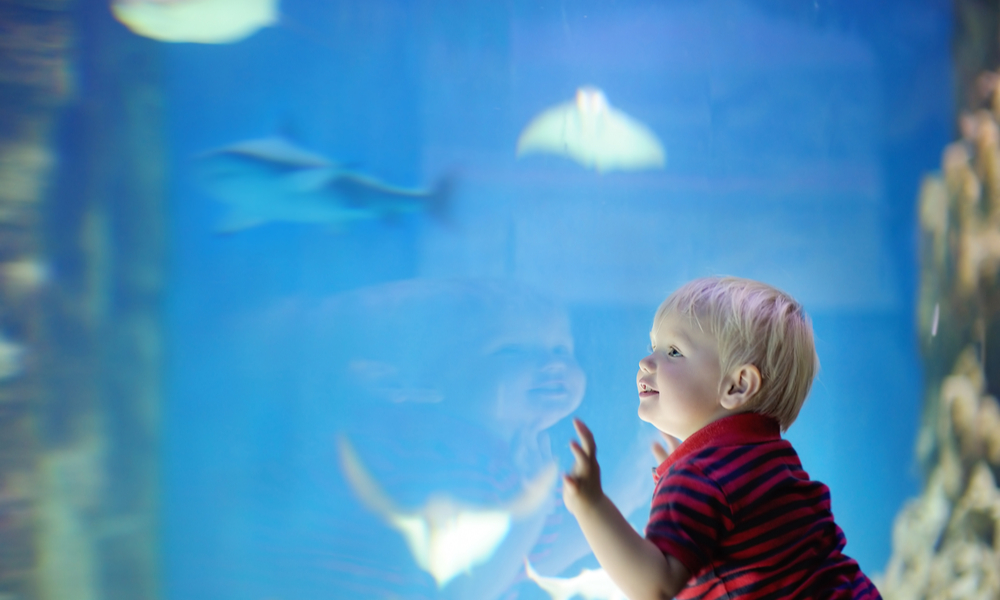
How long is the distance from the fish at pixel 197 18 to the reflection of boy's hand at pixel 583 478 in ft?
6.69

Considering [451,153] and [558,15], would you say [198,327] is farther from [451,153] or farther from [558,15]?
[558,15]

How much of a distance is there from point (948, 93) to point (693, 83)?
113 cm

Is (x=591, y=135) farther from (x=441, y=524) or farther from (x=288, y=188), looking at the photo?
(x=441, y=524)

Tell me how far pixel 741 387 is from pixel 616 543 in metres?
0.29

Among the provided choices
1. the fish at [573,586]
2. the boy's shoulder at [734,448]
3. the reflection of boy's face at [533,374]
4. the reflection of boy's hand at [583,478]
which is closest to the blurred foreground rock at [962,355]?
the fish at [573,586]

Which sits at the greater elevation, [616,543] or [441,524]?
[441,524]

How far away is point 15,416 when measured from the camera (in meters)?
1.87

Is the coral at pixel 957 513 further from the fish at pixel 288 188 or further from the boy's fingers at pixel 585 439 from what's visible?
the boy's fingers at pixel 585 439

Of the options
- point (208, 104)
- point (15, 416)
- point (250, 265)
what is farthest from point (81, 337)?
point (208, 104)

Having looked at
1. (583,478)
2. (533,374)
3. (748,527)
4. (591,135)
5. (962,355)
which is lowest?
(748,527)

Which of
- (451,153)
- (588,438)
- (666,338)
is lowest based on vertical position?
(588,438)

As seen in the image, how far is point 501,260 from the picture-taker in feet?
7.45

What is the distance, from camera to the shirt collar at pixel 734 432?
81cm

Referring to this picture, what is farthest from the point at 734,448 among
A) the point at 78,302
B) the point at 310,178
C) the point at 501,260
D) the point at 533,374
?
the point at 78,302
